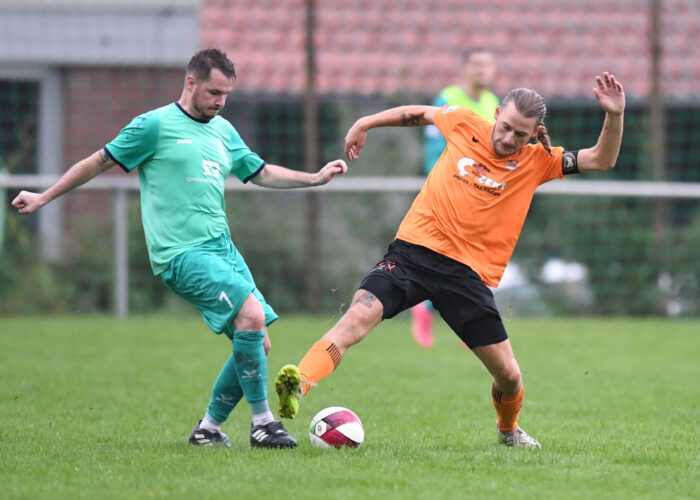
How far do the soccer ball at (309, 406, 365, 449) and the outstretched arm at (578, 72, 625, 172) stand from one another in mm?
1699

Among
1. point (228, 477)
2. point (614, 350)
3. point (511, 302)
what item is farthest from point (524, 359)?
point (228, 477)

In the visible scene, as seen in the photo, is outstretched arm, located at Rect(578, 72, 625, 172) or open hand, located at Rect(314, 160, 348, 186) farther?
open hand, located at Rect(314, 160, 348, 186)

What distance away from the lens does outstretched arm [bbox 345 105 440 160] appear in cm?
540

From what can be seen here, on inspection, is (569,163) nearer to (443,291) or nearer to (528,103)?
(528,103)

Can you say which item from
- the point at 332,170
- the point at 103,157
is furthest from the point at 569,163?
the point at 103,157

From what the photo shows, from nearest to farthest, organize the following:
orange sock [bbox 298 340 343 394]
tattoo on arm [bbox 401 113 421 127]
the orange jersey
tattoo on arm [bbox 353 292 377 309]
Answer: orange sock [bbox 298 340 343 394]
tattoo on arm [bbox 353 292 377 309]
the orange jersey
tattoo on arm [bbox 401 113 421 127]

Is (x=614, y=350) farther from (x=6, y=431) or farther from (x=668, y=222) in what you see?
(x=6, y=431)

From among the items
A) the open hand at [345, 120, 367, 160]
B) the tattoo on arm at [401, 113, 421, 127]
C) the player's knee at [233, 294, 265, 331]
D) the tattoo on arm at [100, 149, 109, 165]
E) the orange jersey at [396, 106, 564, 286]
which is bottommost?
the player's knee at [233, 294, 265, 331]

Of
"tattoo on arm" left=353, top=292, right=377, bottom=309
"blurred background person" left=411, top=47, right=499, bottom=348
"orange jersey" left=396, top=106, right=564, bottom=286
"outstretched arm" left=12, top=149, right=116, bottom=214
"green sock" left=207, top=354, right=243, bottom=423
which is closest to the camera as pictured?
"tattoo on arm" left=353, top=292, right=377, bottom=309

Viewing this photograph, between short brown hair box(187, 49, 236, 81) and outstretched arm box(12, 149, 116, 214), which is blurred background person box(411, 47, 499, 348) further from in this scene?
outstretched arm box(12, 149, 116, 214)

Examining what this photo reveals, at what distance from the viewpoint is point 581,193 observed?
1219cm

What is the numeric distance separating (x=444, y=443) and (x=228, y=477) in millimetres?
1422

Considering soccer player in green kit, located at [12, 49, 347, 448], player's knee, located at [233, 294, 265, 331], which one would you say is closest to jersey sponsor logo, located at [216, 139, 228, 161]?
soccer player in green kit, located at [12, 49, 347, 448]

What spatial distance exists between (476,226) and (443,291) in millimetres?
384
